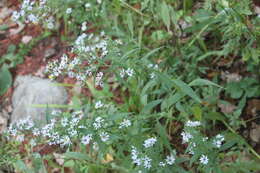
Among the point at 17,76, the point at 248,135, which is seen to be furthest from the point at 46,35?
the point at 248,135

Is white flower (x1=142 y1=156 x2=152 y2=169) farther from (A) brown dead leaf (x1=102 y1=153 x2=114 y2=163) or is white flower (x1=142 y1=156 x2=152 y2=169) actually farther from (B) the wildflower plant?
(A) brown dead leaf (x1=102 y1=153 x2=114 y2=163)

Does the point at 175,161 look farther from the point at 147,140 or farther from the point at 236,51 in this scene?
the point at 236,51

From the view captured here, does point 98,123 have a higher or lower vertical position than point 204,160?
higher

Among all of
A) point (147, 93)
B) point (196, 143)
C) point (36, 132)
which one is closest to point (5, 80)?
point (147, 93)

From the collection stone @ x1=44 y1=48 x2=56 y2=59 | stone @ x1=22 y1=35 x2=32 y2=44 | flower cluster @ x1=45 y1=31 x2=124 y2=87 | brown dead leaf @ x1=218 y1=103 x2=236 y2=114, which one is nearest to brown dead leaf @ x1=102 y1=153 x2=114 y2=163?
brown dead leaf @ x1=218 y1=103 x2=236 y2=114

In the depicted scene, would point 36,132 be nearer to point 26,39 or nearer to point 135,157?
point 135,157

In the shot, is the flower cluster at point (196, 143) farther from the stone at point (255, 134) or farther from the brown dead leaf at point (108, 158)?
the brown dead leaf at point (108, 158)
